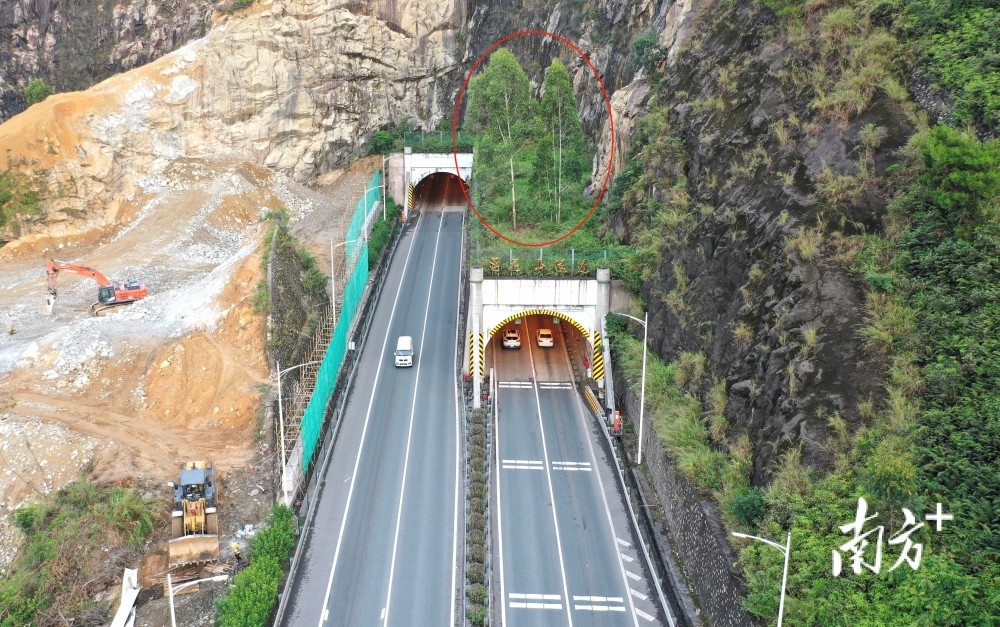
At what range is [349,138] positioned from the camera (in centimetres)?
7788

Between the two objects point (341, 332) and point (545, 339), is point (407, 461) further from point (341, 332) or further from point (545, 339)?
point (545, 339)

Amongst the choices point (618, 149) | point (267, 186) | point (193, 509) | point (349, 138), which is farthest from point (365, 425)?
point (349, 138)

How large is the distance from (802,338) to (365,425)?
903 inches

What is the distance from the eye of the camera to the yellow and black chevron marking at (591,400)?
39.8 m

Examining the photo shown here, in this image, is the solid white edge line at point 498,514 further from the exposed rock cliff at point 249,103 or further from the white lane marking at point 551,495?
the exposed rock cliff at point 249,103

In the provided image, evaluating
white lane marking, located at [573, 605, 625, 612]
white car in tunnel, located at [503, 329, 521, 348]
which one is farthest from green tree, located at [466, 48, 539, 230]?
white lane marking, located at [573, 605, 625, 612]

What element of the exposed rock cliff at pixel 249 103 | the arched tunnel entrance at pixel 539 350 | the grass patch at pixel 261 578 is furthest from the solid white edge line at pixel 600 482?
the exposed rock cliff at pixel 249 103

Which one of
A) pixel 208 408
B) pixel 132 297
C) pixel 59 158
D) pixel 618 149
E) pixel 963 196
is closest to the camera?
pixel 963 196

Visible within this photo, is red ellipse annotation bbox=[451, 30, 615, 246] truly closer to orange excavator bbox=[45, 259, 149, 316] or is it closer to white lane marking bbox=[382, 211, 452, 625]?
white lane marking bbox=[382, 211, 452, 625]

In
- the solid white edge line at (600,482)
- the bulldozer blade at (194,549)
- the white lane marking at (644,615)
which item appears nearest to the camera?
the white lane marking at (644,615)

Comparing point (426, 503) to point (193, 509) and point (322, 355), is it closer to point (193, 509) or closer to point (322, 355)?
point (193, 509)

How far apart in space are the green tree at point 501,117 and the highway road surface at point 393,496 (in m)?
13.3

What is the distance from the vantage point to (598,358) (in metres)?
42.0

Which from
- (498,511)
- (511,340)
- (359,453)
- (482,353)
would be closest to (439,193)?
(511,340)
